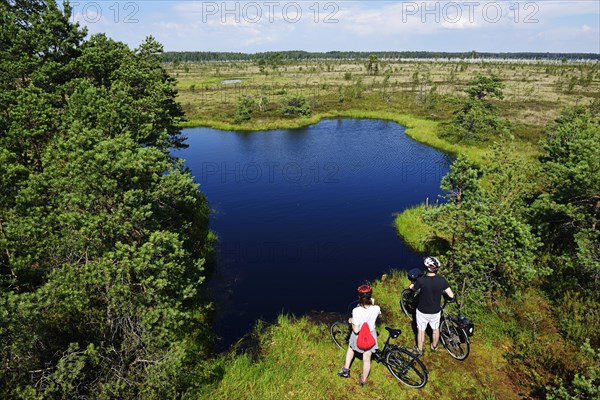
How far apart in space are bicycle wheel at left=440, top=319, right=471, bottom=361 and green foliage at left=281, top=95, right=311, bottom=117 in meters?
63.7

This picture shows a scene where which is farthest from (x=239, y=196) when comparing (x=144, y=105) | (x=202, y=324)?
(x=202, y=324)

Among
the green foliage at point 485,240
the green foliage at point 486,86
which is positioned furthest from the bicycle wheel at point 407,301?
the green foliage at point 486,86

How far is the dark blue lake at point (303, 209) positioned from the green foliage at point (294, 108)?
35.7 ft

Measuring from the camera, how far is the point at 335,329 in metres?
13.7

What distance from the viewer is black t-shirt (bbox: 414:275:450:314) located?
1055 centimetres

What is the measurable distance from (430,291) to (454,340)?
9.28ft

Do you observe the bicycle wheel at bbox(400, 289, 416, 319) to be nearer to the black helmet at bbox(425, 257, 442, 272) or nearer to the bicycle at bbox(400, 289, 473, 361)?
the bicycle at bbox(400, 289, 473, 361)

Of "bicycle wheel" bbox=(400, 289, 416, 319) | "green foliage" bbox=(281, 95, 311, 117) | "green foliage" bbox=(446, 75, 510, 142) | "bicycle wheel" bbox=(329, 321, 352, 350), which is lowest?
"bicycle wheel" bbox=(329, 321, 352, 350)

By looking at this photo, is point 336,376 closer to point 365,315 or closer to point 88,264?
point 365,315

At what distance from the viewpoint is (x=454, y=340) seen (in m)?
12.0

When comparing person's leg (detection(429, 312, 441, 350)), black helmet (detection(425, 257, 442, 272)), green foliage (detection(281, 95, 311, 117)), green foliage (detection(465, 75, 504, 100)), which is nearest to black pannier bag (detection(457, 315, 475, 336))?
person's leg (detection(429, 312, 441, 350))

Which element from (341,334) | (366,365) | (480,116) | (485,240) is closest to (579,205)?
(485,240)

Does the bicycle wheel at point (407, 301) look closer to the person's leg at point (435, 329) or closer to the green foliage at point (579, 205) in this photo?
the person's leg at point (435, 329)

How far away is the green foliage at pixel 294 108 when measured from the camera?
71.9 meters
